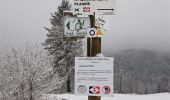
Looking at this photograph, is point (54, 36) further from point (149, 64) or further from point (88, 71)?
point (149, 64)

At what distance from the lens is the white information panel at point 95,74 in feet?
13.6

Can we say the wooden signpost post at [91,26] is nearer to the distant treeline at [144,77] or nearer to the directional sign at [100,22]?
the directional sign at [100,22]

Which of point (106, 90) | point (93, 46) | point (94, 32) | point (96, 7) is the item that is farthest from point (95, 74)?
point (96, 7)

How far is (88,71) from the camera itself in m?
4.14

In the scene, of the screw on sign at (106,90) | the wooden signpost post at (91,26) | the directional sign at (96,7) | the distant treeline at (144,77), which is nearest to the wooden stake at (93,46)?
Answer: the wooden signpost post at (91,26)

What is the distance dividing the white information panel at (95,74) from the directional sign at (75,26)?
39cm

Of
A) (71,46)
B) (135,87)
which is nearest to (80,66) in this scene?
(71,46)

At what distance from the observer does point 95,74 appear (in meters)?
4.14

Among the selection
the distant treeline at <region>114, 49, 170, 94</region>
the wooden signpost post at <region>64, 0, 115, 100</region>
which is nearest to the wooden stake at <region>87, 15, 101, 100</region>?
the wooden signpost post at <region>64, 0, 115, 100</region>

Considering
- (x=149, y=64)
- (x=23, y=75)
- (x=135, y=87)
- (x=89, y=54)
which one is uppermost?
(x=89, y=54)

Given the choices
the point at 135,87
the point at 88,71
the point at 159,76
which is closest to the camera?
the point at 88,71

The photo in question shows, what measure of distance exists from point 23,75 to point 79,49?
18.8 m

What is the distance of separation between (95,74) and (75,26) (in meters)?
0.72

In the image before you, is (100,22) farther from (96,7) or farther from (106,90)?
(106,90)
